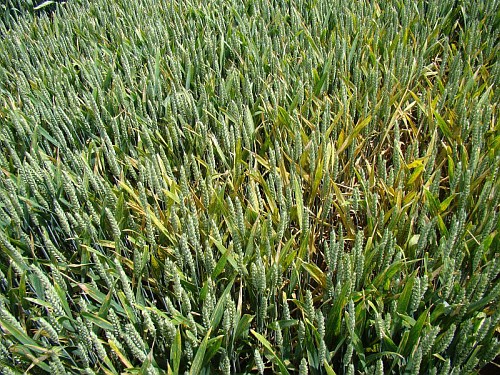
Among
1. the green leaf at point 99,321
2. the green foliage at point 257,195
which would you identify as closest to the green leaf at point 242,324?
the green foliage at point 257,195

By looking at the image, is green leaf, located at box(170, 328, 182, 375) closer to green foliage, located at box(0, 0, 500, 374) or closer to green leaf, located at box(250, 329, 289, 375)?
green foliage, located at box(0, 0, 500, 374)

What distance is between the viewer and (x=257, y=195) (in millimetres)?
1508

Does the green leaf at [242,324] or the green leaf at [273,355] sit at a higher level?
the green leaf at [242,324]

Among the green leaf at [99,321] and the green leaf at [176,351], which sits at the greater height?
the green leaf at [99,321]

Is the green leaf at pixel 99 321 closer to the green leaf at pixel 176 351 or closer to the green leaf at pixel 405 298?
the green leaf at pixel 176 351

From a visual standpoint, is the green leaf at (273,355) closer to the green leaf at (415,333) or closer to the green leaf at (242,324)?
the green leaf at (242,324)

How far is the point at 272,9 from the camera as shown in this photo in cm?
246

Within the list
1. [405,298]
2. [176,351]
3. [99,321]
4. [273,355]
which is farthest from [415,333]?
[99,321]

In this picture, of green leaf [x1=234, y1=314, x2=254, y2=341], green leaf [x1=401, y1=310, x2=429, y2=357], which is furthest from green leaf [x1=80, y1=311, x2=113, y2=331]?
green leaf [x1=401, y1=310, x2=429, y2=357]

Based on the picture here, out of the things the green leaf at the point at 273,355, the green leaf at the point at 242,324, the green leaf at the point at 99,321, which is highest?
the green leaf at the point at 99,321

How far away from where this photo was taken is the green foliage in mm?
1129

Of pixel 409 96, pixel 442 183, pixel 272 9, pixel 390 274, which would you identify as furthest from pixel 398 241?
pixel 272 9

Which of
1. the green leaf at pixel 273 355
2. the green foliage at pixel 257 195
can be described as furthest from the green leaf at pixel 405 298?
the green leaf at pixel 273 355

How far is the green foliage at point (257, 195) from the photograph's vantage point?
3.70 feet
